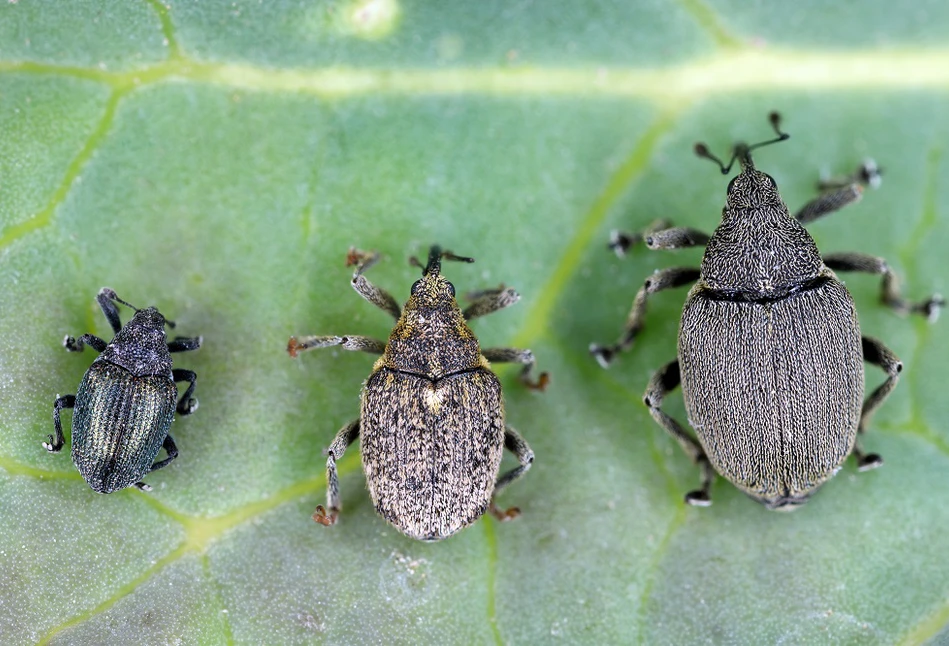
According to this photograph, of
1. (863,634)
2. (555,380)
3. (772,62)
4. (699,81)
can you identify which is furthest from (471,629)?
(772,62)

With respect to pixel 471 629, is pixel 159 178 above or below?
above

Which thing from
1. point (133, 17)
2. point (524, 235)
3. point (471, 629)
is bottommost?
point (471, 629)

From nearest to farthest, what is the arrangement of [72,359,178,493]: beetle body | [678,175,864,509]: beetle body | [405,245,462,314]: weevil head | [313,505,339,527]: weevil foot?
[72,359,178,493]: beetle body, [678,175,864,509]: beetle body, [313,505,339,527]: weevil foot, [405,245,462,314]: weevil head

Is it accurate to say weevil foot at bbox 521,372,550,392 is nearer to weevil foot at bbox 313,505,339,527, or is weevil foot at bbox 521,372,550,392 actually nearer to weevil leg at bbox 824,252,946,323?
weevil foot at bbox 313,505,339,527

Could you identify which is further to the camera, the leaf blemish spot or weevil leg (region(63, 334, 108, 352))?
the leaf blemish spot

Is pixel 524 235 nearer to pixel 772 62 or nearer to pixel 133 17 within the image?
pixel 772 62

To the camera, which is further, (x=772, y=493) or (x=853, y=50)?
(x=853, y=50)

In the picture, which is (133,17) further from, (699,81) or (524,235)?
(699,81)

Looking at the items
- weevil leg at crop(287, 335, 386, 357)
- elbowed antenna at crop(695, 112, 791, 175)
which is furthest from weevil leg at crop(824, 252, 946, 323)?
weevil leg at crop(287, 335, 386, 357)
